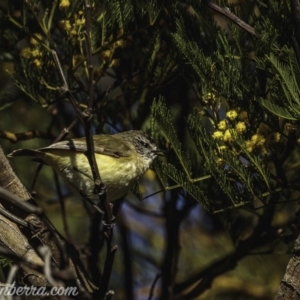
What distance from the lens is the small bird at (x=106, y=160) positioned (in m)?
3.35

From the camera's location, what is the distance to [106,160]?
3.54 m

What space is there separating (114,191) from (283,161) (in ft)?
2.63

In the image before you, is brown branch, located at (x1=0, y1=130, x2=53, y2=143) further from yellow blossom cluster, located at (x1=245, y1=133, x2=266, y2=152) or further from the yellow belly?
yellow blossom cluster, located at (x1=245, y1=133, x2=266, y2=152)

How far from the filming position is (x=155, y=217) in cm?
410

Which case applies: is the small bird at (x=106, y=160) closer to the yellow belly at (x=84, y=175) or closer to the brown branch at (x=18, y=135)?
the yellow belly at (x=84, y=175)

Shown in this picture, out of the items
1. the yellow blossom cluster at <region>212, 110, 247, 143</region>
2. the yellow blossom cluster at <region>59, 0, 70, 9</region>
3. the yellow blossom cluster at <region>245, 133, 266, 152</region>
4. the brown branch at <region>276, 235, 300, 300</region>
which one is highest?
the yellow blossom cluster at <region>59, 0, 70, 9</region>

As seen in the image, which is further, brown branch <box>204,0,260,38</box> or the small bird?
the small bird

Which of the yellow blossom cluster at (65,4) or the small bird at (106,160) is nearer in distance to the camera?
the yellow blossom cluster at (65,4)

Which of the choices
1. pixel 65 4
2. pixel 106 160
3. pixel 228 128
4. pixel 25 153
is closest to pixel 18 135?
pixel 25 153

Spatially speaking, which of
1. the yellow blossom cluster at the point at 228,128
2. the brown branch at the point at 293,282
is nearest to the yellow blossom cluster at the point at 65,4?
the yellow blossom cluster at the point at 228,128

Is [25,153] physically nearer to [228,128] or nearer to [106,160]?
[106,160]

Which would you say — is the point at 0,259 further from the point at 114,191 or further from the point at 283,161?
the point at 283,161

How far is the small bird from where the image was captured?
132 inches

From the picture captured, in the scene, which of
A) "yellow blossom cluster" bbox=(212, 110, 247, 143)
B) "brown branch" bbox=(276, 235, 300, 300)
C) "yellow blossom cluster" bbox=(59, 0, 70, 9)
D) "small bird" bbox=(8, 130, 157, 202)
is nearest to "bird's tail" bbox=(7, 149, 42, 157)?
"small bird" bbox=(8, 130, 157, 202)
